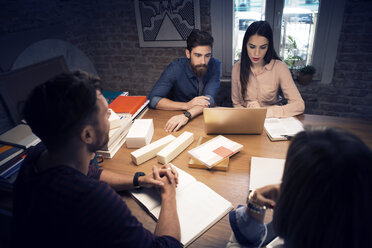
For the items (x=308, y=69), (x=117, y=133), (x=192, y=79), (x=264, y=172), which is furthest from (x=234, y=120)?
(x=308, y=69)

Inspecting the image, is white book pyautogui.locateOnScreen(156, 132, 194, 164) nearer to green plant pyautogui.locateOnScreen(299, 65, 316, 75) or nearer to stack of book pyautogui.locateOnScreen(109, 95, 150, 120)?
stack of book pyautogui.locateOnScreen(109, 95, 150, 120)

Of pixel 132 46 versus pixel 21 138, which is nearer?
pixel 21 138

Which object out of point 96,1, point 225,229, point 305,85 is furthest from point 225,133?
point 96,1

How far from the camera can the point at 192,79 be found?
235cm

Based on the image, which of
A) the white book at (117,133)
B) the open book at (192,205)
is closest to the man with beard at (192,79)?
the white book at (117,133)

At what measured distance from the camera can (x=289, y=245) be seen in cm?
62

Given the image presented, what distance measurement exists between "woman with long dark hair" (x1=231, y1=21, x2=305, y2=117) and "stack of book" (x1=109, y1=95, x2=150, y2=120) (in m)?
0.82

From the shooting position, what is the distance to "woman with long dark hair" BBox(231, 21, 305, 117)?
6.31 ft

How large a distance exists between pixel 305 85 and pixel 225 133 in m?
2.00

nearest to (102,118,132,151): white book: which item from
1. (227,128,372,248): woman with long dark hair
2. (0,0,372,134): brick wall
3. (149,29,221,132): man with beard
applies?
(149,29,221,132): man with beard

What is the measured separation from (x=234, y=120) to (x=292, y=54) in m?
2.12

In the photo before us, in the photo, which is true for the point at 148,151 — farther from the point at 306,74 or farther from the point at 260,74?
the point at 306,74

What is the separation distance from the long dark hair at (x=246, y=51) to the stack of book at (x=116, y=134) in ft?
3.58

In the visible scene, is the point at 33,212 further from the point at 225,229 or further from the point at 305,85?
the point at 305,85
